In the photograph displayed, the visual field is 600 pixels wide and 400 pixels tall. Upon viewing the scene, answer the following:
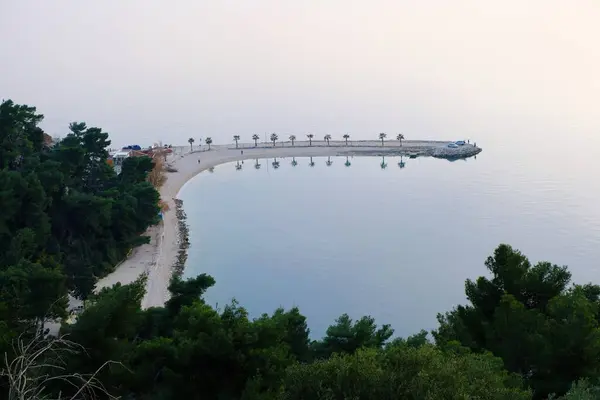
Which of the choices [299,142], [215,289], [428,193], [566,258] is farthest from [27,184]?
[299,142]

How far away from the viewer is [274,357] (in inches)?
356

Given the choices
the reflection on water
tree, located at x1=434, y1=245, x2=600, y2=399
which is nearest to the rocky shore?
tree, located at x1=434, y1=245, x2=600, y2=399

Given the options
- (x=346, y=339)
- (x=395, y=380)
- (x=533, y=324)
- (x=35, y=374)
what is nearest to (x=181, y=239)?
(x=346, y=339)

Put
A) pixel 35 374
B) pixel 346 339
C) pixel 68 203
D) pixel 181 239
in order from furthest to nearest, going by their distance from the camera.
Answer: pixel 181 239 → pixel 68 203 → pixel 346 339 → pixel 35 374

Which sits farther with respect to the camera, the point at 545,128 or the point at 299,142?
the point at 545,128

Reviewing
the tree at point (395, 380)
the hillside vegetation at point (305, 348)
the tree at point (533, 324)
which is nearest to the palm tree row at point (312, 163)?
the hillside vegetation at point (305, 348)

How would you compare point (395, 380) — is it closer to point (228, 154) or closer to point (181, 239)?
point (181, 239)

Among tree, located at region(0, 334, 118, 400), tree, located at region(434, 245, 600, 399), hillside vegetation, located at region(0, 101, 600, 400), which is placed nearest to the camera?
tree, located at region(0, 334, 118, 400)

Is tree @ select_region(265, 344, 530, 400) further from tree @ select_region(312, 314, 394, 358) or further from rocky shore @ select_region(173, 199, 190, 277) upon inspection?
rocky shore @ select_region(173, 199, 190, 277)

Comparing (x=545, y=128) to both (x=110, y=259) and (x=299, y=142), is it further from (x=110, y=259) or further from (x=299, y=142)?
(x=110, y=259)

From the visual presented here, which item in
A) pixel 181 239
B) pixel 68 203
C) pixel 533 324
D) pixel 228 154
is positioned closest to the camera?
pixel 533 324

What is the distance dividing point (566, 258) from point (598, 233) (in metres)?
4.46

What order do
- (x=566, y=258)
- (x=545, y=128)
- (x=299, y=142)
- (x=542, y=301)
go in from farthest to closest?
(x=545, y=128) → (x=299, y=142) → (x=566, y=258) → (x=542, y=301)

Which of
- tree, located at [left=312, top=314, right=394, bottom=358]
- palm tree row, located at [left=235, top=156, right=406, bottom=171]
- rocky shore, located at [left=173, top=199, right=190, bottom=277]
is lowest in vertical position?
rocky shore, located at [left=173, top=199, right=190, bottom=277]
